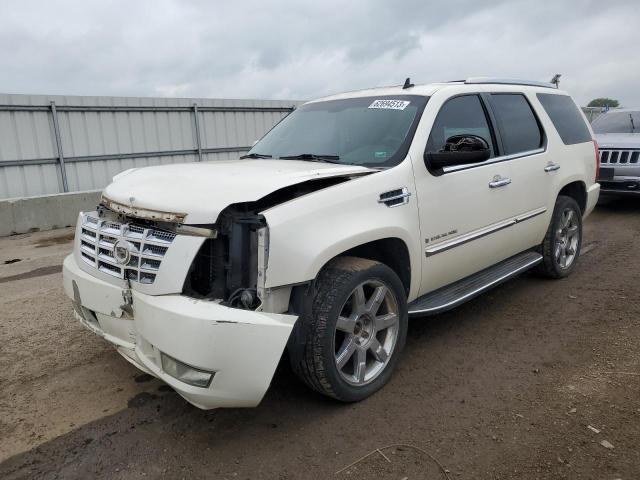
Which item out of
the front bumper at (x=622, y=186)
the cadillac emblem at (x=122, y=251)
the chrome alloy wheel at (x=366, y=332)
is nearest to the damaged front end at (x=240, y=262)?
the cadillac emblem at (x=122, y=251)

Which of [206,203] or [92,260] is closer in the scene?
[206,203]

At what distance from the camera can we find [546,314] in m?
4.29

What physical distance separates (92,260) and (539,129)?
3.92 metres

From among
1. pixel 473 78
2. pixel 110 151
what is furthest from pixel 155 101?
pixel 473 78

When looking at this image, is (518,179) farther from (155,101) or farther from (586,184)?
(155,101)

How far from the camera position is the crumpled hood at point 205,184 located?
2.51m

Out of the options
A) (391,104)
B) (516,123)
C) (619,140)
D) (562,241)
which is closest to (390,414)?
(391,104)

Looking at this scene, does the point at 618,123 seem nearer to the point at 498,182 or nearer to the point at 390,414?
the point at 498,182

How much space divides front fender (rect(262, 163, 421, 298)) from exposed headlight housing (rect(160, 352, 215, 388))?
0.53 m

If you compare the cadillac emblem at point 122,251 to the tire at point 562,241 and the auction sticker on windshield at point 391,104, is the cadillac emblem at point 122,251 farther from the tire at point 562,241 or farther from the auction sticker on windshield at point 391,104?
the tire at point 562,241

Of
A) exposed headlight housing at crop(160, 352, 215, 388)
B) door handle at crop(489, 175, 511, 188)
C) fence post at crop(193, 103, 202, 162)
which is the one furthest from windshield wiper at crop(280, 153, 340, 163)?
fence post at crop(193, 103, 202, 162)

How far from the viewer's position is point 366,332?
305 cm

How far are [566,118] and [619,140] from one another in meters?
4.31

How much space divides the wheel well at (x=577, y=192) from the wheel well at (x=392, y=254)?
109 inches
